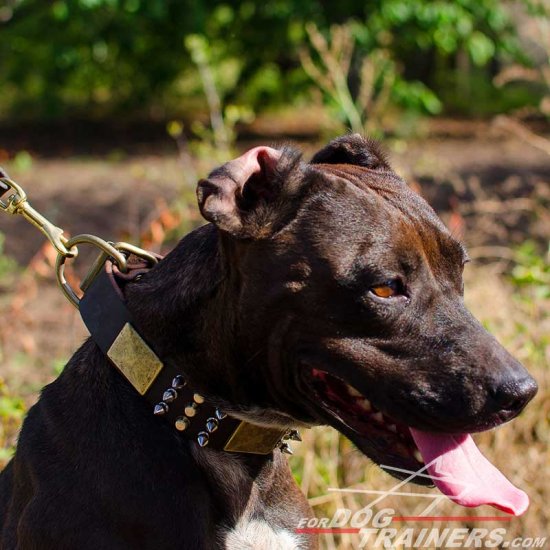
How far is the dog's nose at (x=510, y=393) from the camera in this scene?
2.36 m

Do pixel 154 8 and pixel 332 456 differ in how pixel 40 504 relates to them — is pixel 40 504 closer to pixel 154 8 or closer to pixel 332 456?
pixel 332 456

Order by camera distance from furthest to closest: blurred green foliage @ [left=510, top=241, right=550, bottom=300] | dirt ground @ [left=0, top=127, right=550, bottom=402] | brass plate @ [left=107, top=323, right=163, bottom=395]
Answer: dirt ground @ [left=0, top=127, right=550, bottom=402], blurred green foliage @ [left=510, top=241, right=550, bottom=300], brass plate @ [left=107, top=323, right=163, bottom=395]

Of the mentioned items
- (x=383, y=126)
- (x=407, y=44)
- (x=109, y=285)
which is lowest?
(x=383, y=126)

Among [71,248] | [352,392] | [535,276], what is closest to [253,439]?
[352,392]

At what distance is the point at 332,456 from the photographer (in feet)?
13.6

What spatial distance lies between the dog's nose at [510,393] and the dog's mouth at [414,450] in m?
0.16

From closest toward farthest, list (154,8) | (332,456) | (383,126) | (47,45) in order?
(332,456), (154,8), (47,45), (383,126)

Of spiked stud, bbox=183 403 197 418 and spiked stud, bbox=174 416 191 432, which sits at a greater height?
spiked stud, bbox=183 403 197 418

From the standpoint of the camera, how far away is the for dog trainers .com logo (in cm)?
370

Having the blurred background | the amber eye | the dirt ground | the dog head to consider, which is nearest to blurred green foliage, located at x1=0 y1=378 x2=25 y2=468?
the blurred background

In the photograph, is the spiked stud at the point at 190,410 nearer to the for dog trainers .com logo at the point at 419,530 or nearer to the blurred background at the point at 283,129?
the for dog trainers .com logo at the point at 419,530

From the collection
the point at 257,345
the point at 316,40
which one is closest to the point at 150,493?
Result: the point at 257,345

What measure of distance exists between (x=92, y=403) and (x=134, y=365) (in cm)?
17

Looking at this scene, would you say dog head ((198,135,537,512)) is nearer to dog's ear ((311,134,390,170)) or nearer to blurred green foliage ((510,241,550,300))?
dog's ear ((311,134,390,170))
